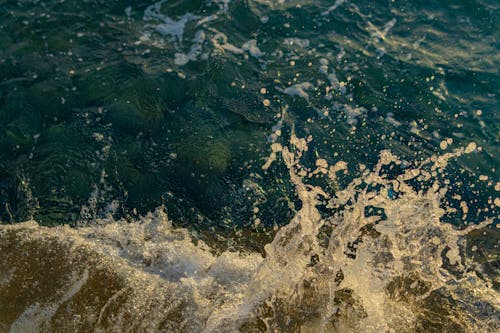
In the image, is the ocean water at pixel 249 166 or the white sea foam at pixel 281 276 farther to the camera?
the ocean water at pixel 249 166

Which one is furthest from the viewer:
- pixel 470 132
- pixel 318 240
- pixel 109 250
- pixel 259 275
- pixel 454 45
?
pixel 454 45

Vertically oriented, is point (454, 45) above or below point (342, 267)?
above

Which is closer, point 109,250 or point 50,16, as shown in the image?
point 109,250

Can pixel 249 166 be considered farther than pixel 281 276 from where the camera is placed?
Yes

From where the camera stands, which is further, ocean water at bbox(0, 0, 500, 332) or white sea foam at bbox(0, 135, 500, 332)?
ocean water at bbox(0, 0, 500, 332)

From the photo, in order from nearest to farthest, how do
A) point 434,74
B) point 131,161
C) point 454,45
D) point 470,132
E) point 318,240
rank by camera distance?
point 318,240 → point 131,161 → point 470,132 → point 434,74 → point 454,45

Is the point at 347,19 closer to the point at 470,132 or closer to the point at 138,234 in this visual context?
the point at 470,132

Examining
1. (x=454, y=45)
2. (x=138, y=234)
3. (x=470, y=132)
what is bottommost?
(x=138, y=234)

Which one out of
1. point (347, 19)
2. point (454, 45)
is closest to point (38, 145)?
point (347, 19)
